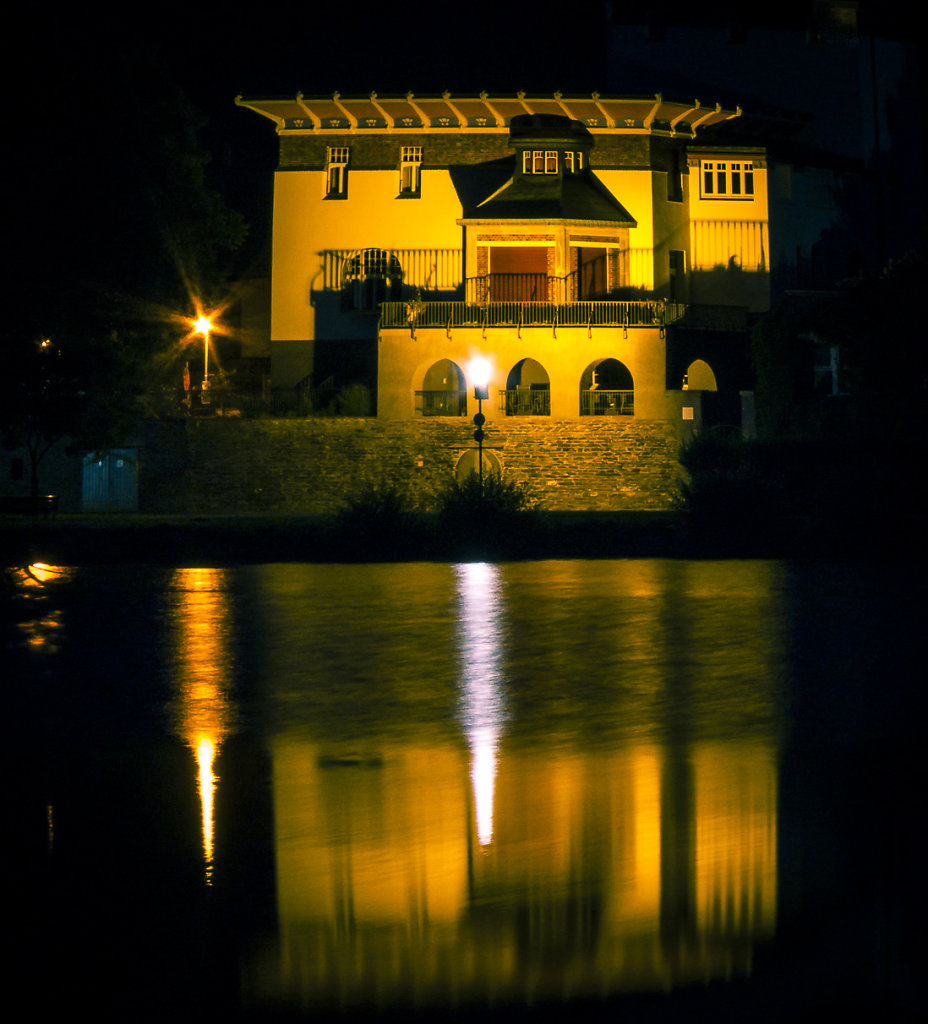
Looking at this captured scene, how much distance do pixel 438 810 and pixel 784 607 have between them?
10.6 meters

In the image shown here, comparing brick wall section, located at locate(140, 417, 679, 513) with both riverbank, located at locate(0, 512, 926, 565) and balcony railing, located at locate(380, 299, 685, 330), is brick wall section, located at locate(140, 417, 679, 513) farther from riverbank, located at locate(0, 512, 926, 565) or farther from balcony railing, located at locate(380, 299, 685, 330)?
riverbank, located at locate(0, 512, 926, 565)

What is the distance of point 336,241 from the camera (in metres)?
46.9

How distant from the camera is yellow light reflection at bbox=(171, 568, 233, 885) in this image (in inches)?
283

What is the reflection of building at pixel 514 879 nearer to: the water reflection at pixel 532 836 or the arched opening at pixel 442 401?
the water reflection at pixel 532 836

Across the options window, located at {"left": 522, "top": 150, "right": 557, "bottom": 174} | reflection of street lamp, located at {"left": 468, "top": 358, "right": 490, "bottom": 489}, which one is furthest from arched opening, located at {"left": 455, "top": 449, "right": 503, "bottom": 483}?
window, located at {"left": 522, "top": 150, "right": 557, "bottom": 174}

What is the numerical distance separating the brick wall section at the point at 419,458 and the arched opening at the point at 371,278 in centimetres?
729

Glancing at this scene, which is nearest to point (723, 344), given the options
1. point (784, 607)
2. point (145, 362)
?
point (145, 362)

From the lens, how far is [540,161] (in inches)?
1817

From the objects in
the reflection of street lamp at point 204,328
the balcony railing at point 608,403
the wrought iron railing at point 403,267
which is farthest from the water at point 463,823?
the wrought iron railing at point 403,267

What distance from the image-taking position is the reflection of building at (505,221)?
45.5m

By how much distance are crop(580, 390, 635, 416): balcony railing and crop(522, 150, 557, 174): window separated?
8.66 meters

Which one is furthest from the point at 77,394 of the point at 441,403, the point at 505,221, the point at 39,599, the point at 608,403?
the point at 39,599

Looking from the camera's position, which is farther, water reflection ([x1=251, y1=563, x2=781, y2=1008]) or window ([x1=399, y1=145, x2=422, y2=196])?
window ([x1=399, y1=145, x2=422, y2=196])

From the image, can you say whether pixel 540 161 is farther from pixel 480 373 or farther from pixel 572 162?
pixel 480 373
